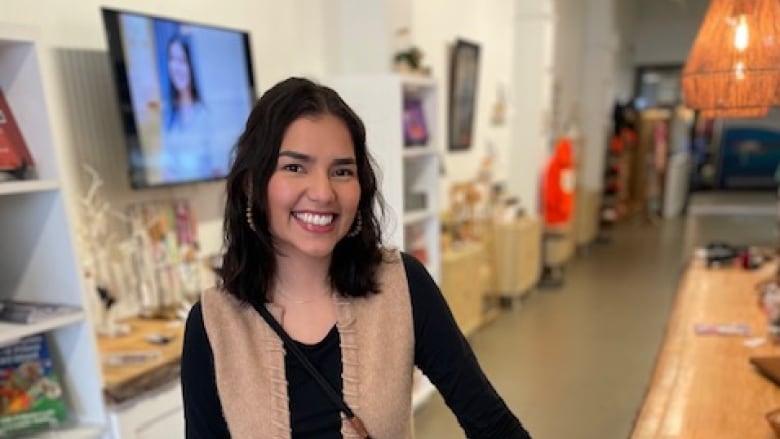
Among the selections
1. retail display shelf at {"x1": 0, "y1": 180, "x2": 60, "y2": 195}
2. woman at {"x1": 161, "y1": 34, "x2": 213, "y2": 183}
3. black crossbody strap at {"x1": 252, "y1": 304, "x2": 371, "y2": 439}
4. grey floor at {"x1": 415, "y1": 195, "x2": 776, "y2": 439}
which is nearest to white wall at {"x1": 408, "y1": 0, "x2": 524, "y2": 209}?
grey floor at {"x1": 415, "y1": 195, "x2": 776, "y2": 439}

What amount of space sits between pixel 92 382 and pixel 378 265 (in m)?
1.04

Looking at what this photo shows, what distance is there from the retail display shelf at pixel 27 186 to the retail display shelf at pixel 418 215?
1.81 metres

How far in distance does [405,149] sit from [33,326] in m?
1.94

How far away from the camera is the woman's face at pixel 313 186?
3.25ft

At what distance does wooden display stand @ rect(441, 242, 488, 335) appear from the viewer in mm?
3723

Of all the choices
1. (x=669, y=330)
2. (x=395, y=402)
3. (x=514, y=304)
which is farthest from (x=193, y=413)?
(x=514, y=304)

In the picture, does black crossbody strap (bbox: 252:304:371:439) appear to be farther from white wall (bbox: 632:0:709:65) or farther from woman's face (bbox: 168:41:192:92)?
white wall (bbox: 632:0:709:65)

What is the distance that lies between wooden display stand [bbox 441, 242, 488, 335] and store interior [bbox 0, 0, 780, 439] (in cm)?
2

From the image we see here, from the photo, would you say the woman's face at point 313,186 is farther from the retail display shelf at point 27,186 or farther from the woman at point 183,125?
the woman at point 183,125

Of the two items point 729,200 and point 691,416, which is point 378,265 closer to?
point 691,416

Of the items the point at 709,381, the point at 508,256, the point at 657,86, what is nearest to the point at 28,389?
the point at 709,381

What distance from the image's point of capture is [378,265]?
1127 millimetres

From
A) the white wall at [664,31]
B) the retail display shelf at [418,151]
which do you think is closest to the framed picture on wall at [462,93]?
the retail display shelf at [418,151]

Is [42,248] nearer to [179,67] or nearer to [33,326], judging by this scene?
[33,326]
